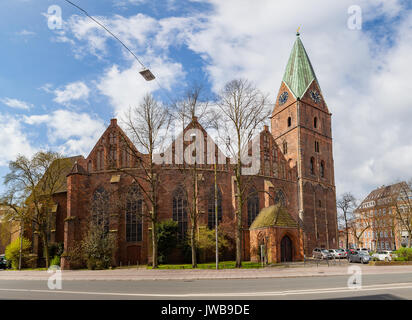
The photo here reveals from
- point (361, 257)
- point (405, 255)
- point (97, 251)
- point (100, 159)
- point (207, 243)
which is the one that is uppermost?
point (100, 159)

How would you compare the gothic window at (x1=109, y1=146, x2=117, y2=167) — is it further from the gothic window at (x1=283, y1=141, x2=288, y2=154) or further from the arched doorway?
the gothic window at (x1=283, y1=141, x2=288, y2=154)

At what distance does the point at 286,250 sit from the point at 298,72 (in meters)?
32.1

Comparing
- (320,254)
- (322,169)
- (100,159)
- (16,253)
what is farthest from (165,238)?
(322,169)

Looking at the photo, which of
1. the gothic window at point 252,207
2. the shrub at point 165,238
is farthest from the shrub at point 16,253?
the gothic window at point 252,207

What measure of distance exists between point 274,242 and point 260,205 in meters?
9.48

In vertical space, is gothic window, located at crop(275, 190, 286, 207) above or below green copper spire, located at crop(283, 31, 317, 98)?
below

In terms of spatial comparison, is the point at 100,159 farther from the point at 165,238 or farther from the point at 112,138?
the point at 165,238

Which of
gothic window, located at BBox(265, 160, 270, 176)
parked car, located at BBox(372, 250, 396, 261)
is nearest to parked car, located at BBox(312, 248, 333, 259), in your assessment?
parked car, located at BBox(372, 250, 396, 261)

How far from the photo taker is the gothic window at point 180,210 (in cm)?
3984

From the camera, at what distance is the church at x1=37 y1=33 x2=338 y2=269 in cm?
3750

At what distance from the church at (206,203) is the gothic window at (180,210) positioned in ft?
0.38

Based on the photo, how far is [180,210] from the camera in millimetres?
40156

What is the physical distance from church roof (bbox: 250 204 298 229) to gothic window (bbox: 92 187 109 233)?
16842mm
